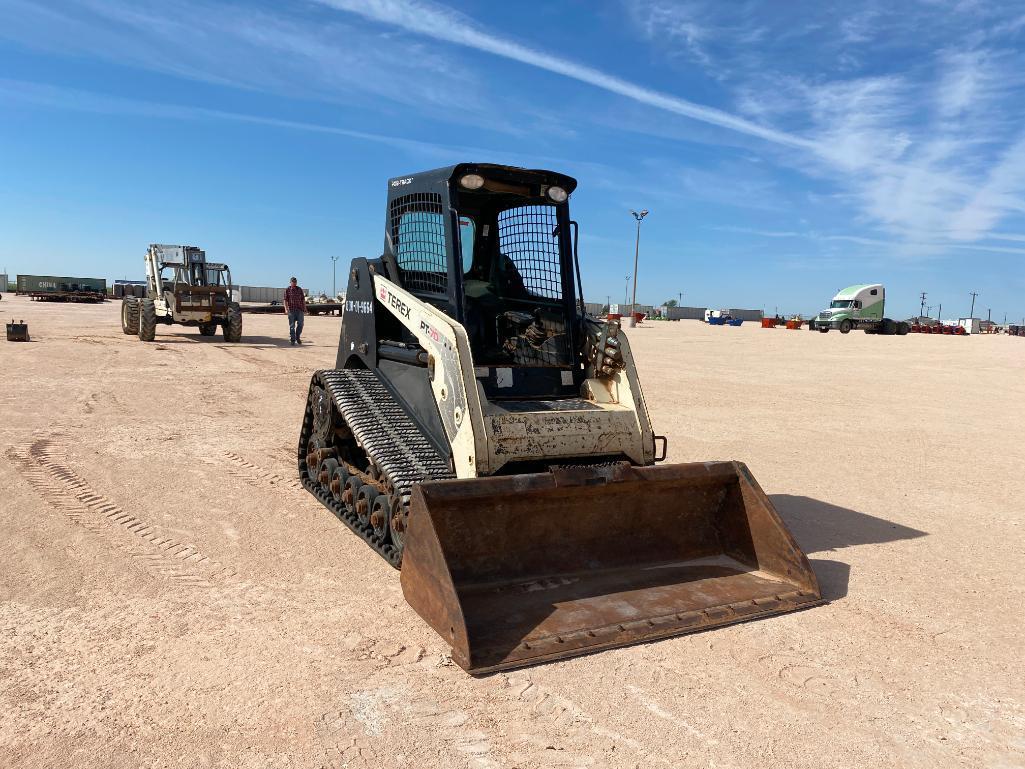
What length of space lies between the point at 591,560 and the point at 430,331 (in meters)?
1.74

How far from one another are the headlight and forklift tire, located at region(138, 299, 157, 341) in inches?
671

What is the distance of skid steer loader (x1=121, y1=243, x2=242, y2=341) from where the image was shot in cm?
2083

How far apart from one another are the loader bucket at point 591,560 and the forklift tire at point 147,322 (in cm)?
1803

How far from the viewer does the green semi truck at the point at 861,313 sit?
47344mm

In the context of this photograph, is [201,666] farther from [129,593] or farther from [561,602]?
[561,602]

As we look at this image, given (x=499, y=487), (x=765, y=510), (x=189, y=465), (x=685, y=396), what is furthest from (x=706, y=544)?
(x=685, y=396)

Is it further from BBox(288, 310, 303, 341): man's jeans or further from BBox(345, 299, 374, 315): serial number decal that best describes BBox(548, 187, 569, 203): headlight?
BBox(288, 310, 303, 341): man's jeans

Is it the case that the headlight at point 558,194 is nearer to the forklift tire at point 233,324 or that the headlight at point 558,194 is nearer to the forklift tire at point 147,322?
the forklift tire at point 233,324

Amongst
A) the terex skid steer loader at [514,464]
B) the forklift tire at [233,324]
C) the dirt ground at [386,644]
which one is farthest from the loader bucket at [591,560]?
the forklift tire at [233,324]

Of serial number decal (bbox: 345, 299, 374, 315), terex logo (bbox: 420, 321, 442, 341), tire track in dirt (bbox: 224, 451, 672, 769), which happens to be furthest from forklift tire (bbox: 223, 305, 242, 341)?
tire track in dirt (bbox: 224, 451, 672, 769)

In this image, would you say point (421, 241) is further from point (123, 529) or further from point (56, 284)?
point (56, 284)

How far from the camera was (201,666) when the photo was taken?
3.46 m

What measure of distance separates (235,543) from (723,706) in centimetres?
333

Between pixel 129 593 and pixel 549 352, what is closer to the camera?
pixel 129 593
